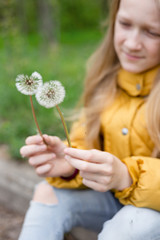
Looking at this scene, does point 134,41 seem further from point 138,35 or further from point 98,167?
point 98,167

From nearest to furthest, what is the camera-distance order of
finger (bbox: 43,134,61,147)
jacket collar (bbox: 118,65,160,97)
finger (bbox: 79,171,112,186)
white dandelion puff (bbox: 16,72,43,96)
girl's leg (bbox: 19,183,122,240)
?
white dandelion puff (bbox: 16,72,43,96), finger (bbox: 79,171,112,186), finger (bbox: 43,134,61,147), girl's leg (bbox: 19,183,122,240), jacket collar (bbox: 118,65,160,97)

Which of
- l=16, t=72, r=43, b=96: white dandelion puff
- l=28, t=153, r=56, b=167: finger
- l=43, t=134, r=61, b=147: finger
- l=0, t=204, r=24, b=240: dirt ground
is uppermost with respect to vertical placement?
l=16, t=72, r=43, b=96: white dandelion puff

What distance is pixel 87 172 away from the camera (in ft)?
3.18

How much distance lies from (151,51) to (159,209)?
582mm

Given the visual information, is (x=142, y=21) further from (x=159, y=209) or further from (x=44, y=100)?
(x=159, y=209)

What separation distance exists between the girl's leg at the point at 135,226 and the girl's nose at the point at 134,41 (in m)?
0.59

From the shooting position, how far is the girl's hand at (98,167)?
92 cm

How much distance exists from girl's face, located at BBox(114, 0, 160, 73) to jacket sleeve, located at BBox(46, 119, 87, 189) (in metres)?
0.34

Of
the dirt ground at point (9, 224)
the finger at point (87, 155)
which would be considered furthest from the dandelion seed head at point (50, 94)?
the dirt ground at point (9, 224)

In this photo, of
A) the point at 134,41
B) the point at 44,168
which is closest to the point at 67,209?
the point at 44,168

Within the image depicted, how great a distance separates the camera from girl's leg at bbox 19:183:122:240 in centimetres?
122

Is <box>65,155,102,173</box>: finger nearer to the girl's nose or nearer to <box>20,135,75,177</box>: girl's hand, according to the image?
<box>20,135,75,177</box>: girl's hand

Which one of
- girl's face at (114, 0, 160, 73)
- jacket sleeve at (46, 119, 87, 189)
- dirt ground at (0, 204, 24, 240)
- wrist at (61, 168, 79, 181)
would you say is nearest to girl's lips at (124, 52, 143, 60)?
girl's face at (114, 0, 160, 73)

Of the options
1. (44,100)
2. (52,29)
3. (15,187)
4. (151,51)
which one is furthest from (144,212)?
(52,29)
